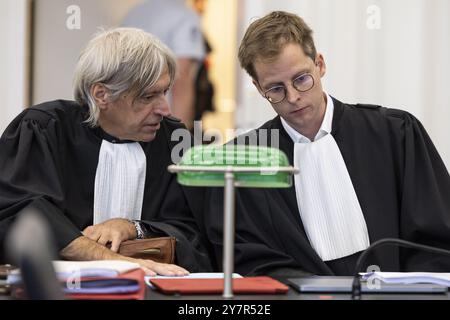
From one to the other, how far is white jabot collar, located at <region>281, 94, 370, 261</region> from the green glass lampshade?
108 centimetres

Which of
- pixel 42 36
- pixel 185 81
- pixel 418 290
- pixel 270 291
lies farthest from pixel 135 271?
pixel 185 81

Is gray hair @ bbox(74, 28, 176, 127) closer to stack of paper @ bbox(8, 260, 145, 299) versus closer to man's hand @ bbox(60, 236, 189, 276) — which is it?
man's hand @ bbox(60, 236, 189, 276)

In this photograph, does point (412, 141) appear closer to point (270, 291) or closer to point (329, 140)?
point (329, 140)

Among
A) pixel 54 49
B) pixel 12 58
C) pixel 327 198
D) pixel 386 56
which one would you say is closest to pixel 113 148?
pixel 327 198

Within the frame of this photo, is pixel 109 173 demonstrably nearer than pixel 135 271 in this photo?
No

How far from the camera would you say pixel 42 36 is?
514 centimetres

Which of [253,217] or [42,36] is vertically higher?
[42,36]

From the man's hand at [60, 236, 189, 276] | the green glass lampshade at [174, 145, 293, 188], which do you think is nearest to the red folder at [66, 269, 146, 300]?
the green glass lampshade at [174, 145, 293, 188]

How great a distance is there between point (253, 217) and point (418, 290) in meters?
1.18

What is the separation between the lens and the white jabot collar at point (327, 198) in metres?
3.27

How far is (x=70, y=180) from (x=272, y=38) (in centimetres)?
101

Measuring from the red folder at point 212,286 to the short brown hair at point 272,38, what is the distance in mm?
1273
